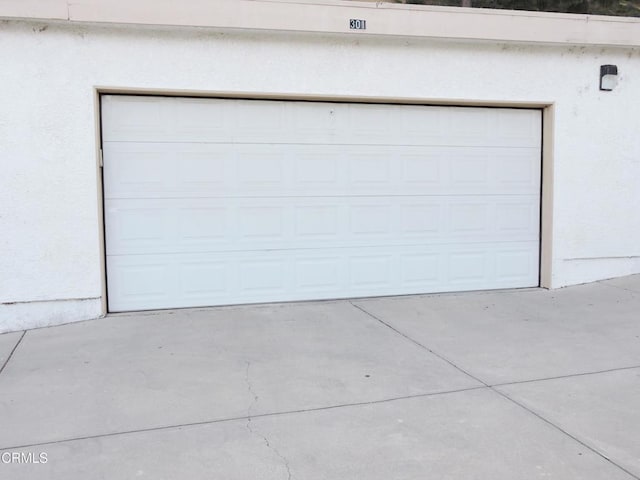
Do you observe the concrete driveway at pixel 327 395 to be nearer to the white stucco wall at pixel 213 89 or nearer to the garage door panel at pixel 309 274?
the garage door panel at pixel 309 274

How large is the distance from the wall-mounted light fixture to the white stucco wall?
0.08 metres

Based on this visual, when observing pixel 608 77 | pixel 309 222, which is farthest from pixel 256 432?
pixel 608 77

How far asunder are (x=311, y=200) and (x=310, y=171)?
1.15ft

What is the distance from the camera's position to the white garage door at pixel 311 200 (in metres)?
6.75

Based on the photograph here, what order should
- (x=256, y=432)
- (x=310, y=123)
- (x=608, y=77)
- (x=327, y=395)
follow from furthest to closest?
(x=608, y=77) < (x=310, y=123) < (x=327, y=395) < (x=256, y=432)

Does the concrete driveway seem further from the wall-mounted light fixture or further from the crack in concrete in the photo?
the wall-mounted light fixture

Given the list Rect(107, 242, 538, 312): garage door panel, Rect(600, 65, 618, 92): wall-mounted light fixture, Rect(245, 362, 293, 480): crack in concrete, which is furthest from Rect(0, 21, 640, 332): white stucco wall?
Rect(245, 362, 293, 480): crack in concrete

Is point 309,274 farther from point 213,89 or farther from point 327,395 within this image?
point 327,395

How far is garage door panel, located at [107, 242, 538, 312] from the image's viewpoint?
268 inches

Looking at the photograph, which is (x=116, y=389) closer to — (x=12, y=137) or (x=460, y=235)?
(x=12, y=137)

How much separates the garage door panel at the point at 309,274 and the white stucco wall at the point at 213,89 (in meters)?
0.41

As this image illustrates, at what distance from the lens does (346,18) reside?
6.75 metres

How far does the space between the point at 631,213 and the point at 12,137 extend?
7750 millimetres

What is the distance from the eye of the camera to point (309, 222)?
7238mm
